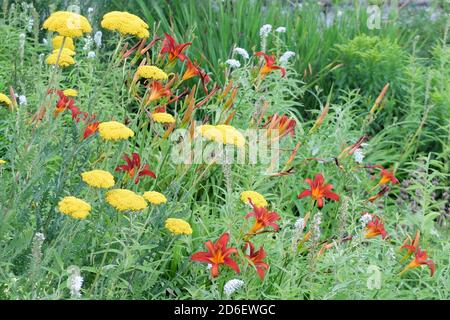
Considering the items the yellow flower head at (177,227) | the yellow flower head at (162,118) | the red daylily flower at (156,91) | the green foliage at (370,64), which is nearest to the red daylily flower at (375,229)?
the yellow flower head at (177,227)

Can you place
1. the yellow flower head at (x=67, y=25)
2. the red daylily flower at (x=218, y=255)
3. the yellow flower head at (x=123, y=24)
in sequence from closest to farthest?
the red daylily flower at (x=218, y=255) < the yellow flower head at (x=67, y=25) < the yellow flower head at (x=123, y=24)

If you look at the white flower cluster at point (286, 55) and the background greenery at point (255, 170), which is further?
the white flower cluster at point (286, 55)

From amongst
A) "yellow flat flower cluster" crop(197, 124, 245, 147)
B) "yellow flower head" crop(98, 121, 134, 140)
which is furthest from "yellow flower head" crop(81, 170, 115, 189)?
"yellow flat flower cluster" crop(197, 124, 245, 147)

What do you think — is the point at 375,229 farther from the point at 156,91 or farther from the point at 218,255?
the point at 156,91

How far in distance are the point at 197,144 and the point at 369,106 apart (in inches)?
85.4

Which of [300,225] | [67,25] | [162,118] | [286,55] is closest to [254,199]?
[300,225]

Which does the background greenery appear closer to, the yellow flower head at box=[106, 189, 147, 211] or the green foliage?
the green foliage

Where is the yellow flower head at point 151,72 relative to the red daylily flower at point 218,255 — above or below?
above

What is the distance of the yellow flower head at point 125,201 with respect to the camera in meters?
3.00

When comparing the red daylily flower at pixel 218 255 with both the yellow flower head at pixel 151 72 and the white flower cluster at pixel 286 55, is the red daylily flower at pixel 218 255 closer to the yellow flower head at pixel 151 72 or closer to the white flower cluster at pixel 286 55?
the yellow flower head at pixel 151 72

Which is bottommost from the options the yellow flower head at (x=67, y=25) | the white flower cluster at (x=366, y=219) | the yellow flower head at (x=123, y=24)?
the white flower cluster at (x=366, y=219)

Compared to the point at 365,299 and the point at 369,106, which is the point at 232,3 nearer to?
the point at 369,106

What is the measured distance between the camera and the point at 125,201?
3020mm
